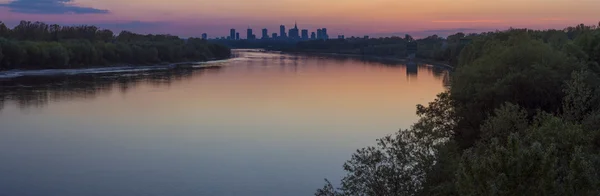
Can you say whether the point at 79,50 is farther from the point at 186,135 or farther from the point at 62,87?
the point at 186,135

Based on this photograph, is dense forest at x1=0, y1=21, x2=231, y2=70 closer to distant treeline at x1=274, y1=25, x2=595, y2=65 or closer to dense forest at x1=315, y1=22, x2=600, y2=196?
distant treeline at x1=274, y1=25, x2=595, y2=65

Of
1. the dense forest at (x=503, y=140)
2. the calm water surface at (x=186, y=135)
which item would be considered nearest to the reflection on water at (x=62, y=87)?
the calm water surface at (x=186, y=135)

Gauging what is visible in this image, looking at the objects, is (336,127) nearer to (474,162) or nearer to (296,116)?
(296,116)

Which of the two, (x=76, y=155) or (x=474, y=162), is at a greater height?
(x=474, y=162)

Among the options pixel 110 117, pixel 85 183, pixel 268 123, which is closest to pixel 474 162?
pixel 85 183

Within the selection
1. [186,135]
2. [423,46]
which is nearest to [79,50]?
[186,135]

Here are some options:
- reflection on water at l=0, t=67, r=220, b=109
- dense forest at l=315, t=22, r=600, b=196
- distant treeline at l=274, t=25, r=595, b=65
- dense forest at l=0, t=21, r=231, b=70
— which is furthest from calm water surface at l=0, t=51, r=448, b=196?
distant treeline at l=274, t=25, r=595, b=65
